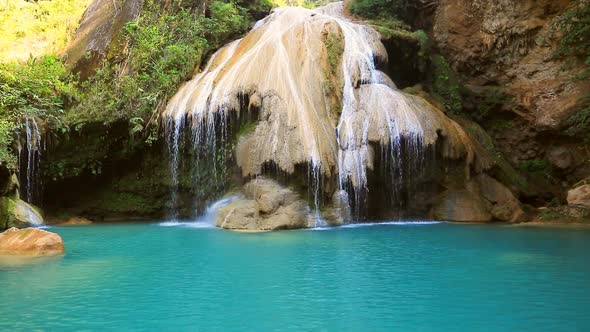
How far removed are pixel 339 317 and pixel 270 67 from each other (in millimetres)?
13482

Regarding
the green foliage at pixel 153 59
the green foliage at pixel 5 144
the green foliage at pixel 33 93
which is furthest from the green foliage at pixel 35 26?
the green foliage at pixel 5 144

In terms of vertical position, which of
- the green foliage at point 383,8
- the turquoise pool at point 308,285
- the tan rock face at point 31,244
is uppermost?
the green foliage at point 383,8

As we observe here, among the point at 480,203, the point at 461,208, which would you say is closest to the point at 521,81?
the point at 480,203

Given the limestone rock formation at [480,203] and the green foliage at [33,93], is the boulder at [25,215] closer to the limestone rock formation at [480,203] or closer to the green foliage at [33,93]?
the green foliage at [33,93]

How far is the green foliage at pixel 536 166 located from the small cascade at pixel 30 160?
19429 millimetres

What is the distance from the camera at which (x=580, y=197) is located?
16969mm

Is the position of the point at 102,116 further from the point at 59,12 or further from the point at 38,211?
the point at 59,12

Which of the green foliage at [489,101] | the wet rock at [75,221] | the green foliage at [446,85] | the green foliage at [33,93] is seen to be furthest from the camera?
the green foliage at [489,101]

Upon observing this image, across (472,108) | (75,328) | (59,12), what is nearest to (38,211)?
(59,12)

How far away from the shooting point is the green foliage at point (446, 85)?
22.7 metres

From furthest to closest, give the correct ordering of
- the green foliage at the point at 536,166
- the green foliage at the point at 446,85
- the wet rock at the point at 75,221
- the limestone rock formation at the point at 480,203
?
the green foliage at the point at 446,85, the green foliage at the point at 536,166, the wet rock at the point at 75,221, the limestone rock formation at the point at 480,203

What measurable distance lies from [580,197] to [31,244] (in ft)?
53.1

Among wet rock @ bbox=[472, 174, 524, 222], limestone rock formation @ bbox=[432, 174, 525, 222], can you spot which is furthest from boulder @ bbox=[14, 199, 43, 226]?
wet rock @ bbox=[472, 174, 524, 222]

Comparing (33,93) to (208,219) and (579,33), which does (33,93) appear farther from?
(579,33)
